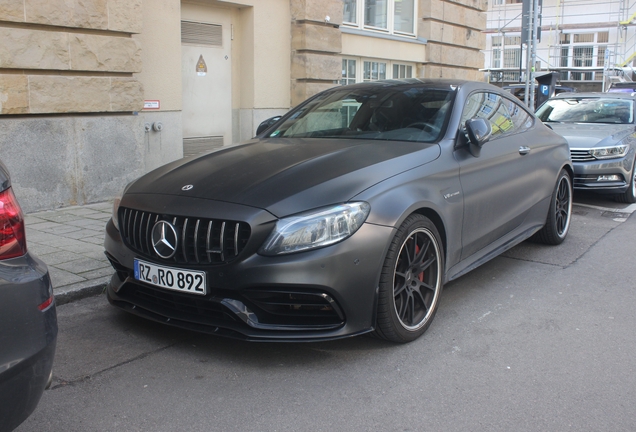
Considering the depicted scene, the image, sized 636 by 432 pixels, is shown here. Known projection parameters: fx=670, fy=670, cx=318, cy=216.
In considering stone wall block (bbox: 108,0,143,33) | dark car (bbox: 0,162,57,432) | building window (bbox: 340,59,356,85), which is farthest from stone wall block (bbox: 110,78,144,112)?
dark car (bbox: 0,162,57,432)

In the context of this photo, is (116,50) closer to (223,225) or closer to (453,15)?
(223,225)

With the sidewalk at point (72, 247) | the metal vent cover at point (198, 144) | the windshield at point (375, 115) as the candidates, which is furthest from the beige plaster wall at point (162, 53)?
the windshield at point (375, 115)

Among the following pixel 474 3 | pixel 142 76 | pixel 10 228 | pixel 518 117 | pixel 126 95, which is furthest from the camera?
pixel 474 3

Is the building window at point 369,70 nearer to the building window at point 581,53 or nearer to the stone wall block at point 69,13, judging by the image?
the stone wall block at point 69,13

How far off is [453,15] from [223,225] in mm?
13403

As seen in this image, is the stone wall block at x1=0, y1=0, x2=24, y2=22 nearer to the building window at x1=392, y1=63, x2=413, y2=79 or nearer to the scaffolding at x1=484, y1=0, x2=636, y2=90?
the building window at x1=392, y1=63, x2=413, y2=79

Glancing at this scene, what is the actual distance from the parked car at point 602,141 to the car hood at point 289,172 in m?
5.22

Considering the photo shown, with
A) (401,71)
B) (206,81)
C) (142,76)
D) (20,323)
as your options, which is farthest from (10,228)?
(401,71)

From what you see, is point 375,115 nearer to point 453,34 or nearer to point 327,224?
point 327,224

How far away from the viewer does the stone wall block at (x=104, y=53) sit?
7570 mm

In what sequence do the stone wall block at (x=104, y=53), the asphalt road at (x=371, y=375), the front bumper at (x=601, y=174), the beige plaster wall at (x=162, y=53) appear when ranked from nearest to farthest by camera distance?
the asphalt road at (x=371, y=375) < the stone wall block at (x=104, y=53) < the beige plaster wall at (x=162, y=53) < the front bumper at (x=601, y=174)

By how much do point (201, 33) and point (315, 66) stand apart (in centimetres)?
217

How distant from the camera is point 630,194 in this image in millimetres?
9242

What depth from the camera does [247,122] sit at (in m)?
10.4
